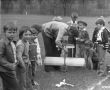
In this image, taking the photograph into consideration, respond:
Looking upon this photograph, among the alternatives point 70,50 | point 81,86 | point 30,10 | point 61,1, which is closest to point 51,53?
point 70,50

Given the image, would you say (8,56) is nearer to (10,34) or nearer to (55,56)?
(10,34)

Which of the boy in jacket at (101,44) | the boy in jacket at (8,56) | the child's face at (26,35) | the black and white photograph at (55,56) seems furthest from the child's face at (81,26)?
the boy in jacket at (8,56)

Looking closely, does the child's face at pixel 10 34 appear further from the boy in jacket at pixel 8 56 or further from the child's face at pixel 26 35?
the child's face at pixel 26 35

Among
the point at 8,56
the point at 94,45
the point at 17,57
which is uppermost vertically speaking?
the point at 8,56

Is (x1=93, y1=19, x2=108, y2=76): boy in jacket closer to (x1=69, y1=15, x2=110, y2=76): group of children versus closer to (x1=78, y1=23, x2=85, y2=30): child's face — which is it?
(x1=69, y1=15, x2=110, y2=76): group of children

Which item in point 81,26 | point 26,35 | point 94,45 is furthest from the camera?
point 81,26

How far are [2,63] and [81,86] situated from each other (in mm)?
2756

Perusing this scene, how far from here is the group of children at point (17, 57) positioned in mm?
4906

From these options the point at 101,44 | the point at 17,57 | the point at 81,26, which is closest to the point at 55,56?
the point at 81,26

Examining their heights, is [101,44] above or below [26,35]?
below

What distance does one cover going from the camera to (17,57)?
18.1 feet

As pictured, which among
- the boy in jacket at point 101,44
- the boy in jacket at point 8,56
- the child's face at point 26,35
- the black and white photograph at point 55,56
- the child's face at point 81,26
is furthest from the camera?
the child's face at point 81,26

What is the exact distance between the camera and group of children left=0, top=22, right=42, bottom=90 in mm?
4906

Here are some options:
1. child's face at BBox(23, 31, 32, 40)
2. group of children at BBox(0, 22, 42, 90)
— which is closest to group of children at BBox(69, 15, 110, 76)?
group of children at BBox(0, 22, 42, 90)
